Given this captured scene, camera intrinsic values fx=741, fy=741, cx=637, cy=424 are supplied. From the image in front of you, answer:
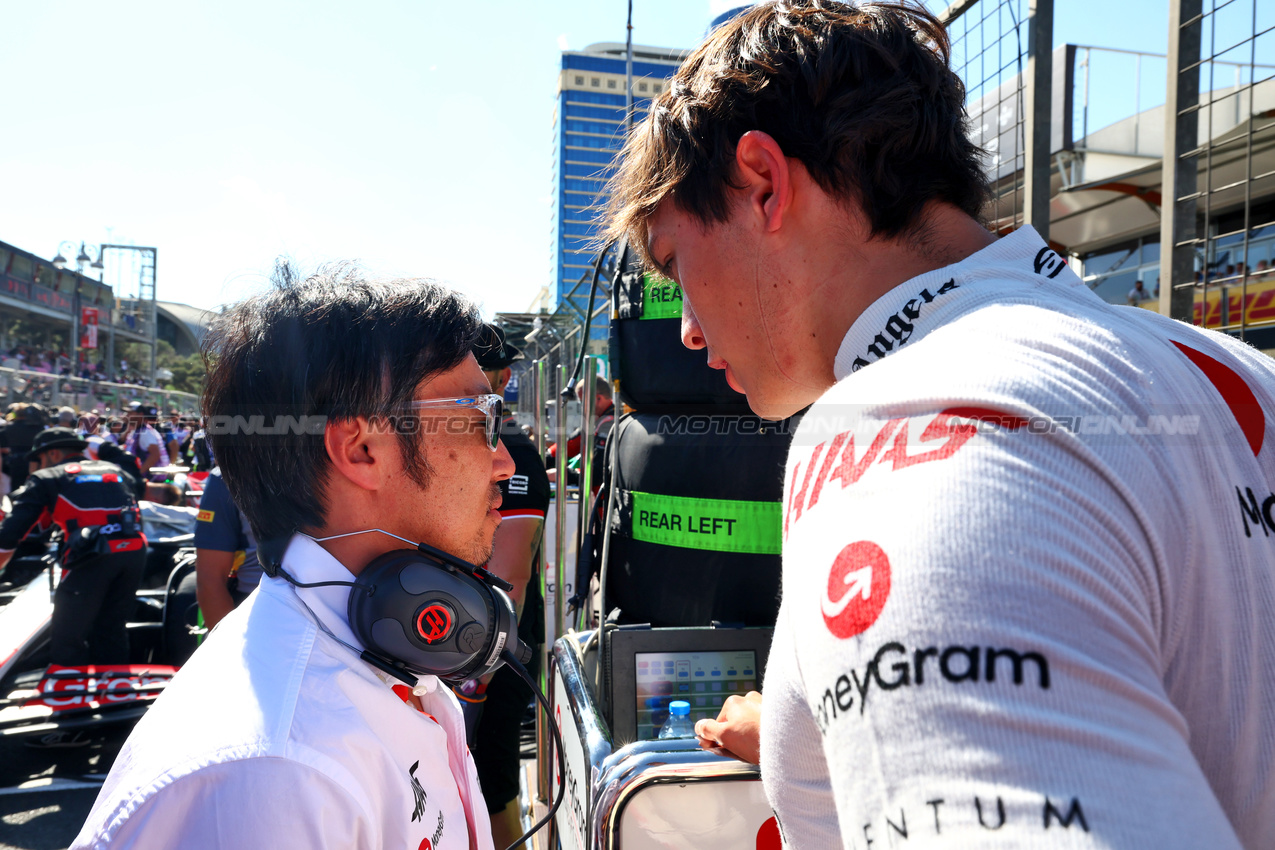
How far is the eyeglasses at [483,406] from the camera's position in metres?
1.60

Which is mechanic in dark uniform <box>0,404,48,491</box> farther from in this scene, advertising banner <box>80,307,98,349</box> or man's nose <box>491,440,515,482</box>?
advertising banner <box>80,307,98,349</box>

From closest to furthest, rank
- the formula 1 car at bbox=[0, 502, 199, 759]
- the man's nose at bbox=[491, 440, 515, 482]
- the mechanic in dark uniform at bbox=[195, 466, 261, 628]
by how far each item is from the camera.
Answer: the man's nose at bbox=[491, 440, 515, 482]
the mechanic in dark uniform at bbox=[195, 466, 261, 628]
the formula 1 car at bbox=[0, 502, 199, 759]

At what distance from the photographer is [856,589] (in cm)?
50

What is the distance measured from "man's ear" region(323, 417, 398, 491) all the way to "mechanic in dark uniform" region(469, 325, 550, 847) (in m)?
1.74

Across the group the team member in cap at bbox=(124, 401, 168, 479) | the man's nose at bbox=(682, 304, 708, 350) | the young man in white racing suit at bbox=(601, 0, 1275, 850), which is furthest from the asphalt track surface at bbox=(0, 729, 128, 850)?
the team member in cap at bbox=(124, 401, 168, 479)

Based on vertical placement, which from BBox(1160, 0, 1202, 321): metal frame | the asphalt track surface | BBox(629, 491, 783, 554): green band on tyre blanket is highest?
BBox(1160, 0, 1202, 321): metal frame

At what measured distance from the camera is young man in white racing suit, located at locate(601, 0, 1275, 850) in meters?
0.43

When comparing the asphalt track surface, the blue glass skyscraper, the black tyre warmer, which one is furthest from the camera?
the asphalt track surface

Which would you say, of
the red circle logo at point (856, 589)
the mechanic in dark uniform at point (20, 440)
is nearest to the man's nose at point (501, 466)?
the red circle logo at point (856, 589)

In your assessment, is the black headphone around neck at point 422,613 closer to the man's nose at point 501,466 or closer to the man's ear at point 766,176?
the man's nose at point 501,466

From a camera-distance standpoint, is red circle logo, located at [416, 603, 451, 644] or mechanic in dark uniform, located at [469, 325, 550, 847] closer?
red circle logo, located at [416, 603, 451, 644]

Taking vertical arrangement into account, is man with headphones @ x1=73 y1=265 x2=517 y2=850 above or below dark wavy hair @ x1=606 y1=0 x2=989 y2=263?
below

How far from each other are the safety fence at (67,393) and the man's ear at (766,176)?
43.1 feet

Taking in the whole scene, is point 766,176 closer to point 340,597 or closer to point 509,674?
point 340,597
